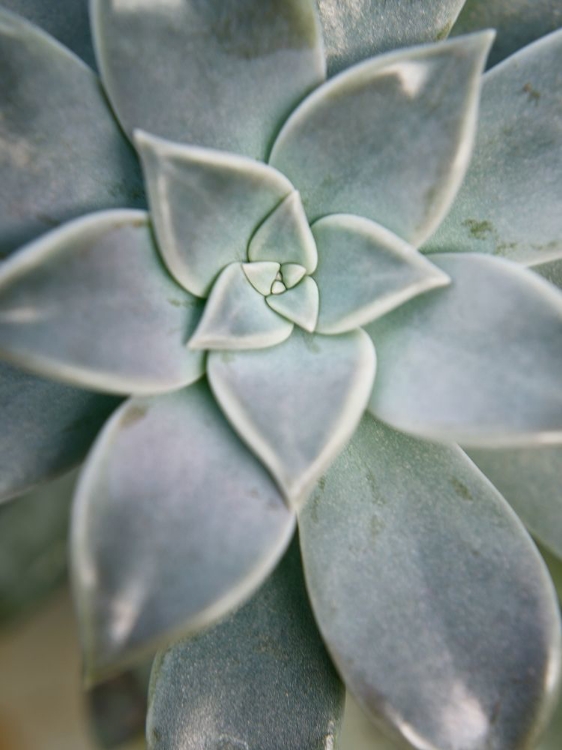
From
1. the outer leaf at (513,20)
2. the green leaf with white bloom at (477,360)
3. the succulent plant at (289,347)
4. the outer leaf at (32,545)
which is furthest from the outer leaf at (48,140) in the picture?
the outer leaf at (32,545)

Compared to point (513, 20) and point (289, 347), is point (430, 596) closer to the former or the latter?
point (289, 347)

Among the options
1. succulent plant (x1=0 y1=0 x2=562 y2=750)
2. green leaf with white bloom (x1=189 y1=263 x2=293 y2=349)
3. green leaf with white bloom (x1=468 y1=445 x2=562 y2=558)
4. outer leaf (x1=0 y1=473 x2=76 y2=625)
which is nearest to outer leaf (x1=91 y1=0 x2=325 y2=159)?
succulent plant (x1=0 y1=0 x2=562 y2=750)

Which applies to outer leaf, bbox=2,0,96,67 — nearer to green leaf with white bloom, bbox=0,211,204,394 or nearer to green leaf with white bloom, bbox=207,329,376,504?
green leaf with white bloom, bbox=0,211,204,394

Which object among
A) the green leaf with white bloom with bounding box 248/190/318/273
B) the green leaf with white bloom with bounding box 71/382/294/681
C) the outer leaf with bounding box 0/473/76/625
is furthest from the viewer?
the outer leaf with bounding box 0/473/76/625

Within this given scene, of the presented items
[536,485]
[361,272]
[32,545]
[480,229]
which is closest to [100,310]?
[361,272]

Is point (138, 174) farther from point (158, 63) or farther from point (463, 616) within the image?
point (463, 616)

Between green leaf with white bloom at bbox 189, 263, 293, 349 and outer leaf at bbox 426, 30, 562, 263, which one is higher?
outer leaf at bbox 426, 30, 562, 263

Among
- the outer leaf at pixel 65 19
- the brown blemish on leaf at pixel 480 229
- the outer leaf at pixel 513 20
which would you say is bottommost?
the brown blemish on leaf at pixel 480 229

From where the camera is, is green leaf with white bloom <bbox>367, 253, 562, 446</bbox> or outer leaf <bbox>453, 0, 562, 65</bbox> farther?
outer leaf <bbox>453, 0, 562, 65</bbox>

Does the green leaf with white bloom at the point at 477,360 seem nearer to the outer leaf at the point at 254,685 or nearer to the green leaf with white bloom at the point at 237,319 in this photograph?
the green leaf with white bloom at the point at 237,319
